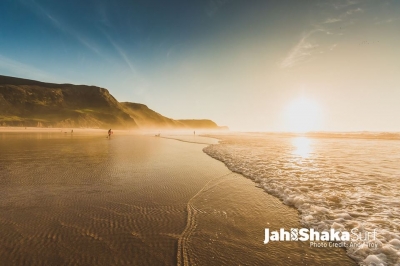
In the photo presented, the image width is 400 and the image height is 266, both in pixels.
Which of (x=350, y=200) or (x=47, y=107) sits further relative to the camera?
(x=47, y=107)

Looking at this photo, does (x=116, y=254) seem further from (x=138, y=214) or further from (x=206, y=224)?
(x=206, y=224)

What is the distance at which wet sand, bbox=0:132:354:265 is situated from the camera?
4191 mm

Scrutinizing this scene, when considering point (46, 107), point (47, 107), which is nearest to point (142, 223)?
point (46, 107)

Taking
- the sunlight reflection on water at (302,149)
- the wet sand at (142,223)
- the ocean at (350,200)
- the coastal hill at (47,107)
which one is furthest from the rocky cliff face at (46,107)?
the ocean at (350,200)

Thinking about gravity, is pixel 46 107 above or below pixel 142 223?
above

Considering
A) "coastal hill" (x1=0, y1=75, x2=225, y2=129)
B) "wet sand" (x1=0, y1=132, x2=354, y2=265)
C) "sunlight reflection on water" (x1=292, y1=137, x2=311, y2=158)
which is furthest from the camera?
"coastal hill" (x1=0, y1=75, x2=225, y2=129)

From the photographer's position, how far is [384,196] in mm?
8148

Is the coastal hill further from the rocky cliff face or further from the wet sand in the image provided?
the wet sand

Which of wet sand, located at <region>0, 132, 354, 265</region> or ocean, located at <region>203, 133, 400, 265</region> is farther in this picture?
ocean, located at <region>203, 133, 400, 265</region>

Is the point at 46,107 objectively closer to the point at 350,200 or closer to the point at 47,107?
the point at 47,107

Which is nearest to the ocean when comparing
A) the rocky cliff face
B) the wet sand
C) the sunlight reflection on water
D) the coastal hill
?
the wet sand

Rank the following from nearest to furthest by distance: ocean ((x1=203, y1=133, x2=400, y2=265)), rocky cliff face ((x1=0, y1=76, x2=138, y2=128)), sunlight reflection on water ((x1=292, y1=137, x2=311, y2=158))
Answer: ocean ((x1=203, y1=133, x2=400, y2=265))
sunlight reflection on water ((x1=292, y1=137, x2=311, y2=158))
rocky cliff face ((x1=0, y1=76, x2=138, y2=128))

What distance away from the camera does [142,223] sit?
5.66 m

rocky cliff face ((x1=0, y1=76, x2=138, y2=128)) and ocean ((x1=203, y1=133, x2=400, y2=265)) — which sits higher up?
rocky cliff face ((x1=0, y1=76, x2=138, y2=128))
